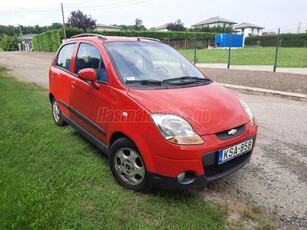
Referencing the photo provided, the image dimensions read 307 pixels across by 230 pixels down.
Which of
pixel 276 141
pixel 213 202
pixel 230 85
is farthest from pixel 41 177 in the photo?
pixel 230 85

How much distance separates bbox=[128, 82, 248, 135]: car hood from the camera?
247 centimetres

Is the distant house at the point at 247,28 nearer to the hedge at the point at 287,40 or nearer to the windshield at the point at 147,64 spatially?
the hedge at the point at 287,40

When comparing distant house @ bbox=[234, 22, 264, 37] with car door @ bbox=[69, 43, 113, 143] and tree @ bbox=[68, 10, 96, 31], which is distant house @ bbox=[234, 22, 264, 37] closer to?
tree @ bbox=[68, 10, 96, 31]

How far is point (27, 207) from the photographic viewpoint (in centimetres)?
248

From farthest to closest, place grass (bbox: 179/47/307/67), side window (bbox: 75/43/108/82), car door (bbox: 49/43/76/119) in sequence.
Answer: grass (bbox: 179/47/307/67) → car door (bbox: 49/43/76/119) → side window (bbox: 75/43/108/82)

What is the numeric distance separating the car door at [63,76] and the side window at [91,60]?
253 millimetres

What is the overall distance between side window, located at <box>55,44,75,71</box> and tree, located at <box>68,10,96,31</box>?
134 feet

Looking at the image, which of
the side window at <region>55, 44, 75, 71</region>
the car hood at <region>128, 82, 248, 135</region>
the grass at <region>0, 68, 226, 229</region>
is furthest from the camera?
the side window at <region>55, 44, 75, 71</region>

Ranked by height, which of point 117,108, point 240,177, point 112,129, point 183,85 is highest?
point 183,85

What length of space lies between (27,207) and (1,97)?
5.64 meters

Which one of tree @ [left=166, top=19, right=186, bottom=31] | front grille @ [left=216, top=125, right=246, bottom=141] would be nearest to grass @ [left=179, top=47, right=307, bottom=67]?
front grille @ [left=216, top=125, right=246, bottom=141]

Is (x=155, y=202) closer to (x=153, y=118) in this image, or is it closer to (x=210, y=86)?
(x=153, y=118)

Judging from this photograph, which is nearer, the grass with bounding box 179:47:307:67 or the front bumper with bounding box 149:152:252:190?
the front bumper with bounding box 149:152:252:190

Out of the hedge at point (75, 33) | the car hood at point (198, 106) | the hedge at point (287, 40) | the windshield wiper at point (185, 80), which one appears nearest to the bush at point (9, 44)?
the hedge at point (75, 33)
